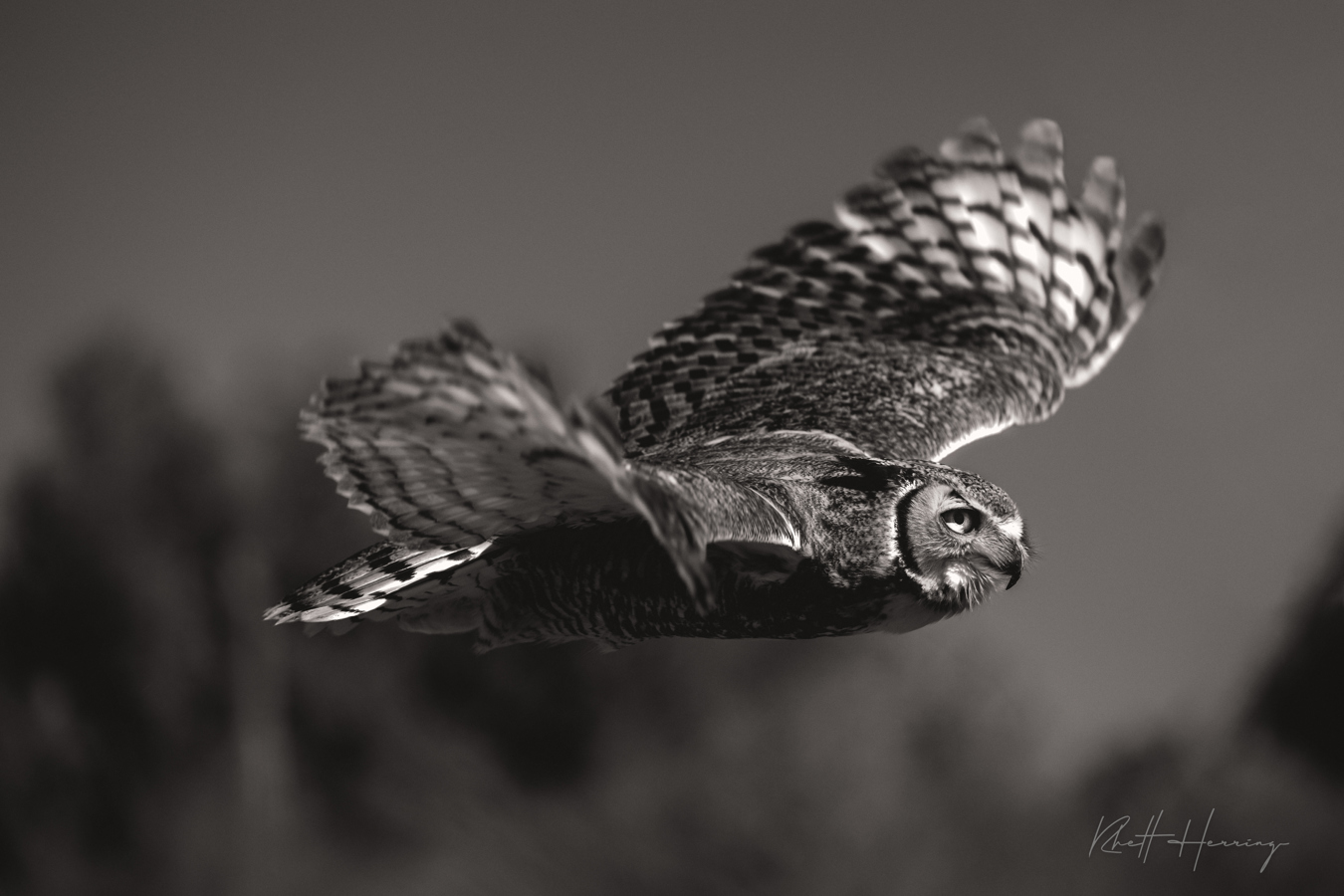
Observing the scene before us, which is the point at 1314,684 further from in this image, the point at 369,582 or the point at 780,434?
the point at 369,582

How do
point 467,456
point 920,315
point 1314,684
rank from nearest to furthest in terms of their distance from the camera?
point 467,456, point 920,315, point 1314,684

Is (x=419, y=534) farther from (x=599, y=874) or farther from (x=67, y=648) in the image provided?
(x=67, y=648)

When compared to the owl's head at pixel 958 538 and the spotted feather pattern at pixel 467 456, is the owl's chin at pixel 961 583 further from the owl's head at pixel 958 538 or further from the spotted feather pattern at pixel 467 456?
the spotted feather pattern at pixel 467 456

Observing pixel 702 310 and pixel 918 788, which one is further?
pixel 918 788

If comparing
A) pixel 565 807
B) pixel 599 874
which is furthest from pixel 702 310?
pixel 565 807

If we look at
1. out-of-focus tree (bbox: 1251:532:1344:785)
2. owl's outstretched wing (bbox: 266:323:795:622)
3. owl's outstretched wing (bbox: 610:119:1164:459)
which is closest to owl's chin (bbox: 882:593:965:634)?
owl's outstretched wing (bbox: 266:323:795:622)

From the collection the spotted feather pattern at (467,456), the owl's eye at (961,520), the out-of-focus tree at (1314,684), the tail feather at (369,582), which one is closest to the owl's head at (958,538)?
the owl's eye at (961,520)

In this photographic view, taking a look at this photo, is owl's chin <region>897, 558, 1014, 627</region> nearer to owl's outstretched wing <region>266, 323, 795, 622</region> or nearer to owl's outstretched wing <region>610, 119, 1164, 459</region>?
owl's outstretched wing <region>266, 323, 795, 622</region>

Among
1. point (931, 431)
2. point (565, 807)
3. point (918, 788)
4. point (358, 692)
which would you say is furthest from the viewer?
point (358, 692)

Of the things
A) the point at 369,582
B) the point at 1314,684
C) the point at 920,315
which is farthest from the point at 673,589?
the point at 1314,684
